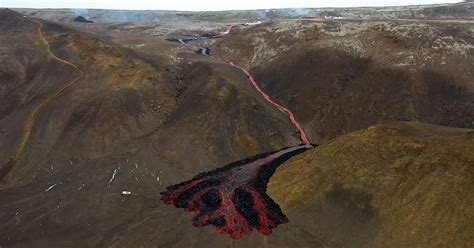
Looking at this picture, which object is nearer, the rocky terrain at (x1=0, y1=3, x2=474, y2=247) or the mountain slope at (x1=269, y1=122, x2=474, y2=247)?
the mountain slope at (x1=269, y1=122, x2=474, y2=247)

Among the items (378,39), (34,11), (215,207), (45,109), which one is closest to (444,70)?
(378,39)

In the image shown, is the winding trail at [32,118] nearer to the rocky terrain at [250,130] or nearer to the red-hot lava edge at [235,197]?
the rocky terrain at [250,130]

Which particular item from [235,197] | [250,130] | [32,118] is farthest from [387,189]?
[32,118]

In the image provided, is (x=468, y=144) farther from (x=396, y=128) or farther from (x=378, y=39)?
(x=378, y=39)

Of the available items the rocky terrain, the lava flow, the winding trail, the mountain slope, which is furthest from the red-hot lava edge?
the winding trail

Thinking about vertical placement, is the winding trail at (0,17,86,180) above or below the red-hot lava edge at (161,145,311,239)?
above

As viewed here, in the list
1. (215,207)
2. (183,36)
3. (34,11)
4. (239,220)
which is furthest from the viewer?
(34,11)

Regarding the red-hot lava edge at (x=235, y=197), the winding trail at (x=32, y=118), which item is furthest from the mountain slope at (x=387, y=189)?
the winding trail at (x=32, y=118)

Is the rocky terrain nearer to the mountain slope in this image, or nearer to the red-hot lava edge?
the mountain slope
